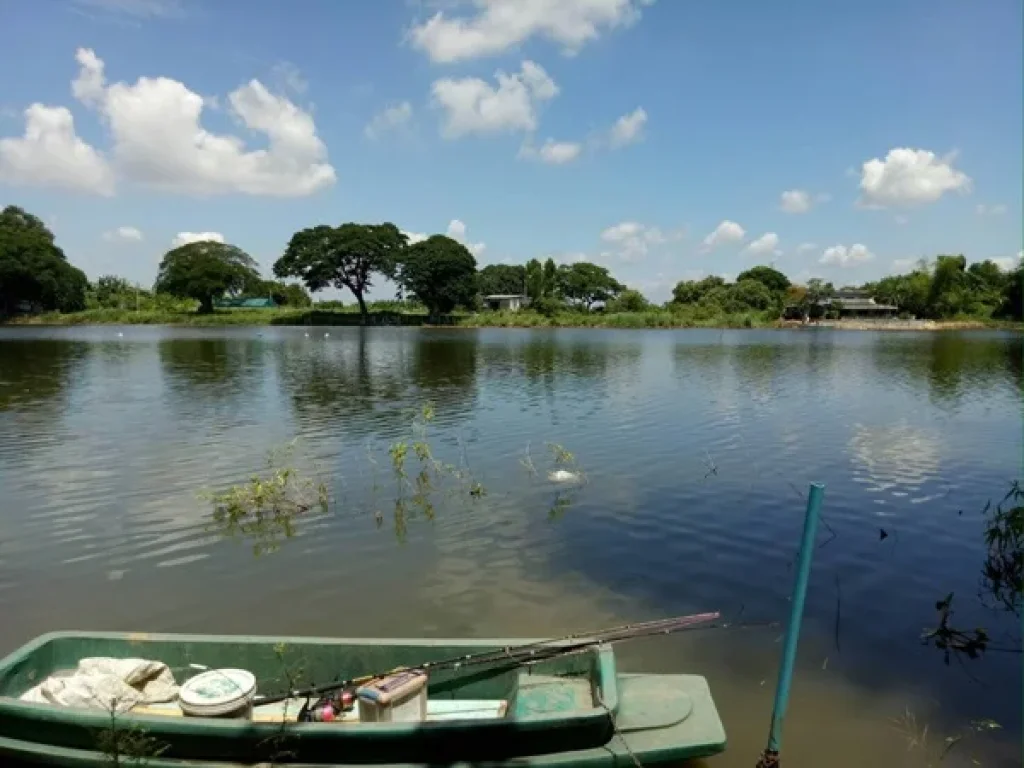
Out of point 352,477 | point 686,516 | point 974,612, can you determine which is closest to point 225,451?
point 352,477

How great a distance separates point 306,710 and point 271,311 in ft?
412

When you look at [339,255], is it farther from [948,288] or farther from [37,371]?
[948,288]

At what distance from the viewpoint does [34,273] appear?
4119 inches

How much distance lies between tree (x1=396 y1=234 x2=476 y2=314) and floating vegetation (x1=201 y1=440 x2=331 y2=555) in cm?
9701

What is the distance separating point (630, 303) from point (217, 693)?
123 m

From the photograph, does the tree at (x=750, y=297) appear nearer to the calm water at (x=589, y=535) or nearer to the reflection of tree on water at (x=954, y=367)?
the reflection of tree on water at (x=954, y=367)

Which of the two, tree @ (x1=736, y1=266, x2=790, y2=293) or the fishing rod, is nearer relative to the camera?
the fishing rod

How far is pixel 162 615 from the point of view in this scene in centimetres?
1062

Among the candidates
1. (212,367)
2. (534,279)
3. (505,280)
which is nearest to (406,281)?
(534,279)

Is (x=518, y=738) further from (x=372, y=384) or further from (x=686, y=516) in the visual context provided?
(x=372, y=384)

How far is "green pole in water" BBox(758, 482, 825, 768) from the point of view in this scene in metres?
6.52

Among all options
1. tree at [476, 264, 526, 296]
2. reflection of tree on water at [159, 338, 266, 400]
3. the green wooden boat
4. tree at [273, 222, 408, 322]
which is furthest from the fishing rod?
tree at [476, 264, 526, 296]

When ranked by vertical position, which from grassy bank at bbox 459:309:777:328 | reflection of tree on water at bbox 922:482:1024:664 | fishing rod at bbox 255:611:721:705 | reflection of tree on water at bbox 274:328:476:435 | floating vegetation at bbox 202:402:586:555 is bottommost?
reflection of tree on water at bbox 922:482:1024:664

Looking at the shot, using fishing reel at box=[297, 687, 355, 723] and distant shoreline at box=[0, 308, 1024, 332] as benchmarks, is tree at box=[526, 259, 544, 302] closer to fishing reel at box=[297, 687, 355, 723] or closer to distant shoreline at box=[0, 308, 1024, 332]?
distant shoreline at box=[0, 308, 1024, 332]
